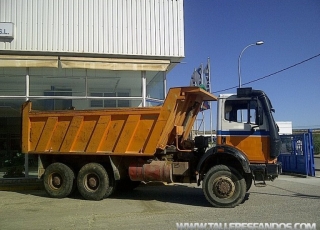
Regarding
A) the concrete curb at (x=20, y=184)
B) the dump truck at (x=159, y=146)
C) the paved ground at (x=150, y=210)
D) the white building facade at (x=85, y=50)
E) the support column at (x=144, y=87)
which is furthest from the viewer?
the support column at (x=144, y=87)

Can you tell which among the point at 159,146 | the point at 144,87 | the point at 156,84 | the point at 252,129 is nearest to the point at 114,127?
the point at 159,146

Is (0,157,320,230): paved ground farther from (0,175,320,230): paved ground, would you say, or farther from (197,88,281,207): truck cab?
(197,88,281,207): truck cab

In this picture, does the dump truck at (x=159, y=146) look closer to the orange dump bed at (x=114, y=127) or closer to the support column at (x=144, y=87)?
the orange dump bed at (x=114, y=127)

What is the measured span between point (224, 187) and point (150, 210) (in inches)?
74.9

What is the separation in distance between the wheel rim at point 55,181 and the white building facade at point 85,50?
3.63m

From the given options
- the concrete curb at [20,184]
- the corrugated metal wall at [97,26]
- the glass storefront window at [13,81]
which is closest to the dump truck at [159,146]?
the concrete curb at [20,184]

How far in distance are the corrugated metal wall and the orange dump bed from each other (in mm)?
3480

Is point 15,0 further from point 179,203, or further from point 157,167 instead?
point 179,203

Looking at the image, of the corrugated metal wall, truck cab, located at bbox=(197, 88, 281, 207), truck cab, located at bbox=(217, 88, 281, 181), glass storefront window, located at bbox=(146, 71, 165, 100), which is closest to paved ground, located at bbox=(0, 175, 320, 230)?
truck cab, located at bbox=(197, 88, 281, 207)

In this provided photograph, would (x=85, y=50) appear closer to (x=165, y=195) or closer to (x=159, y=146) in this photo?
(x=159, y=146)

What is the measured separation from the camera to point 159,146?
923cm

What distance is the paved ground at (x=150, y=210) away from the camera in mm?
7113

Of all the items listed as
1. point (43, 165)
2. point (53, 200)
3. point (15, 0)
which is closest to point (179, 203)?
point (53, 200)

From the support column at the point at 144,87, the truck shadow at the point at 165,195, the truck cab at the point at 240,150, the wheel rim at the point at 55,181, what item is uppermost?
the support column at the point at 144,87
